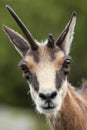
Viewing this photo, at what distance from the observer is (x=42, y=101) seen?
1711 cm

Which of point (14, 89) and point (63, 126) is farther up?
point (14, 89)

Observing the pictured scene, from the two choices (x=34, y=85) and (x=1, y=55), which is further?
(x=1, y=55)

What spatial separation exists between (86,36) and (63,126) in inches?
1588

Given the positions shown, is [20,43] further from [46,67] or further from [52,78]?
[52,78]

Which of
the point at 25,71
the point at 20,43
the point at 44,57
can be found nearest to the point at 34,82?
the point at 25,71

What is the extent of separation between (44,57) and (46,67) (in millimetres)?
412

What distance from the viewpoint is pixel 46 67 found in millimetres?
17703

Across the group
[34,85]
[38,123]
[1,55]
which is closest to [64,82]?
[34,85]

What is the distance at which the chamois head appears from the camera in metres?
17.1

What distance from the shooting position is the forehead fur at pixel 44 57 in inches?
703

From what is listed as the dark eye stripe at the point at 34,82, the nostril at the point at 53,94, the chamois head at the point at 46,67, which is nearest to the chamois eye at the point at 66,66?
the chamois head at the point at 46,67

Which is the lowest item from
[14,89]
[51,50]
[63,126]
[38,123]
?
[63,126]

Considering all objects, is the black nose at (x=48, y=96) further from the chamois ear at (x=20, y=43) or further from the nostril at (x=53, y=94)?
the chamois ear at (x=20, y=43)

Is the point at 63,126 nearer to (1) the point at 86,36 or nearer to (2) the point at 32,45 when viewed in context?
(2) the point at 32,45
